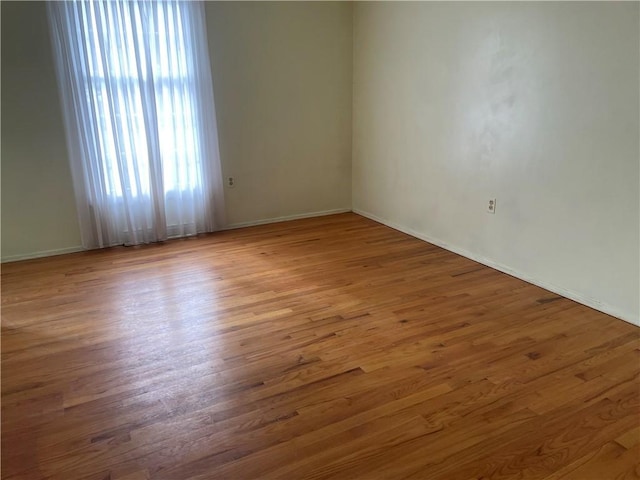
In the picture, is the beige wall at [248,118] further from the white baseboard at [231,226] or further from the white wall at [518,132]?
the white wall at [518,132]

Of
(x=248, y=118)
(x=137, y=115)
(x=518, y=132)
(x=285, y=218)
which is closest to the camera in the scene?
(x=518, y=132)

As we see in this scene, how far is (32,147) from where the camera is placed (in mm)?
3686

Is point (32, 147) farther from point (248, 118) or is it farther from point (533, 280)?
point (533, 280)

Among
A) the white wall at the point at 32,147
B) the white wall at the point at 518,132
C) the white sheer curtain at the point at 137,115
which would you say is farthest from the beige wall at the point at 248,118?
the white wall at the point at 518,132

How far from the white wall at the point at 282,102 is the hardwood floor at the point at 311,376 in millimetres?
1467

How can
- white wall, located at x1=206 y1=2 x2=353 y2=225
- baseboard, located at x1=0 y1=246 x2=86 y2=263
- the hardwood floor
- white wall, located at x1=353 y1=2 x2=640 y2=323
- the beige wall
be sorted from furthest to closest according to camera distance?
white wall, located at x1=206 y1=2 x2=353 y2=225
baseboard, located at x1=0 y1=246 x2=86 y2=263
the beige wall
white wall, located at x1=353 y1=2 x2=640 y2=323
the hardwood floor

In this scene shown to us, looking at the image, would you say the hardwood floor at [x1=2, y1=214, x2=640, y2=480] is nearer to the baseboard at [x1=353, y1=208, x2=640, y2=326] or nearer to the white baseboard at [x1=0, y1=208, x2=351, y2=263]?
the baseboard at [x1=353, y1=208, x2=640, y2=326]

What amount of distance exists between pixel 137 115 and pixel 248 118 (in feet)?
3.42

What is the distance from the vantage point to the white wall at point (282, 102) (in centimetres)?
427

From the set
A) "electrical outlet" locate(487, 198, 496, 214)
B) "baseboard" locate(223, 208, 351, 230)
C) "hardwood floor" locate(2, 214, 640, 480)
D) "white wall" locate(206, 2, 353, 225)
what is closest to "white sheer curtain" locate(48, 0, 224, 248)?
"white wall" locate(206, 2, 353, 225)

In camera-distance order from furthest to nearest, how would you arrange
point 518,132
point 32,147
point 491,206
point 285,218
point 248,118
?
1. point 285,218
2. point 248,118
3. point 32,147
4. point 491,206
5. point 518,132

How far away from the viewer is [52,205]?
3.86 metres

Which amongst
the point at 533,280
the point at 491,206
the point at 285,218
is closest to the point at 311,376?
the point at 533,280

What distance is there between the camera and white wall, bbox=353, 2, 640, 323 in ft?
8.35
